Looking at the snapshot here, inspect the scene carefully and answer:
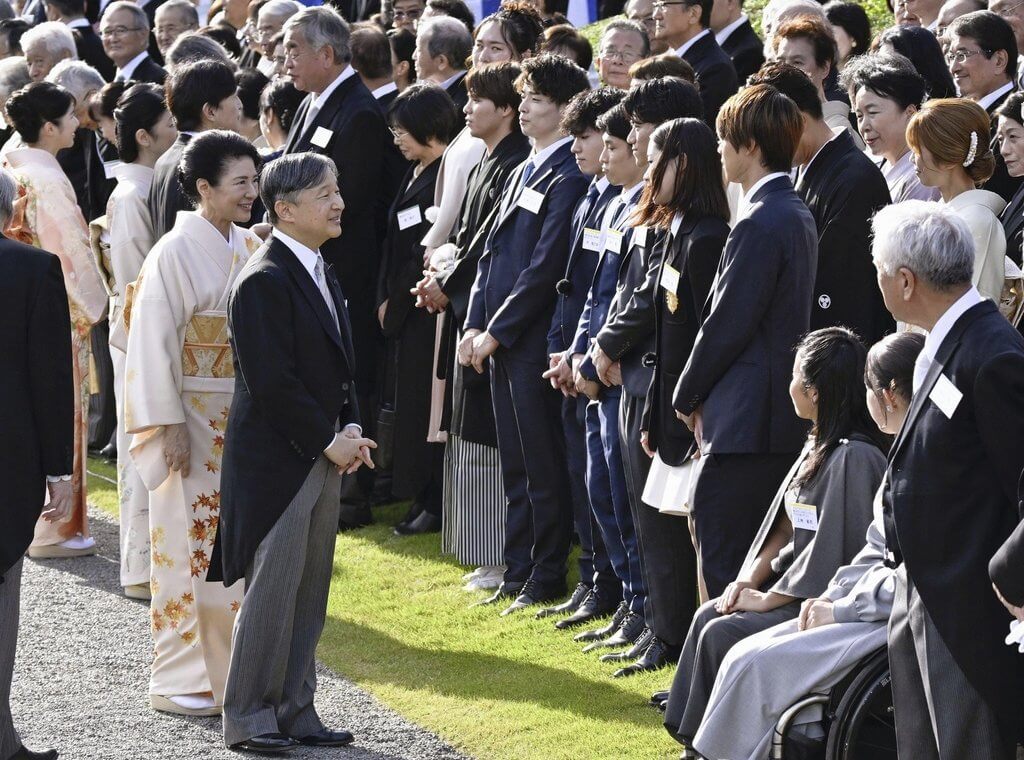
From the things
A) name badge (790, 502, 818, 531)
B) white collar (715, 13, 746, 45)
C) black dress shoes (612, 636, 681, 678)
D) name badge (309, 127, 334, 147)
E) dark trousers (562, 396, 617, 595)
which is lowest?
black dress shoes (612, 636, 681, 678)

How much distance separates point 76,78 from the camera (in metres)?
8.98

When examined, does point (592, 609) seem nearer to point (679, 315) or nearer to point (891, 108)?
point (679, 315)

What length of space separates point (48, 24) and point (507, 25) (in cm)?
385

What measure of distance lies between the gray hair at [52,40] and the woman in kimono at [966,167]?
6.68 meters

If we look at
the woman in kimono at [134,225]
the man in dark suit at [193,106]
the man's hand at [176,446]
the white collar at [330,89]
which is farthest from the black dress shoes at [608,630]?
the white collar at [330,89]

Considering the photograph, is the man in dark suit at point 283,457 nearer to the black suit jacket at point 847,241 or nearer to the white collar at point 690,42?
the black suit jacket at point 847,241

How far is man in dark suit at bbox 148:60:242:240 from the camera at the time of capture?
7012 millimetres

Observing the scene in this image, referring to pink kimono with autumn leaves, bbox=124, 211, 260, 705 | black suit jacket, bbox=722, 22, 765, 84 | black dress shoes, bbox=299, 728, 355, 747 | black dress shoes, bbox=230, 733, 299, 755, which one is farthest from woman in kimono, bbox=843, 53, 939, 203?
black dress shoes, bbox=230, 733, 299, 755

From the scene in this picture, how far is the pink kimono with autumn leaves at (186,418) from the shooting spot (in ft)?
18.4

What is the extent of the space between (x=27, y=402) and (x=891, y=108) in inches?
124

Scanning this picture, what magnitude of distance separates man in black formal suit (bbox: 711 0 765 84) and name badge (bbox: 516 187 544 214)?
166 cm

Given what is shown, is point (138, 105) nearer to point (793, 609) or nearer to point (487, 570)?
point (487, 570)

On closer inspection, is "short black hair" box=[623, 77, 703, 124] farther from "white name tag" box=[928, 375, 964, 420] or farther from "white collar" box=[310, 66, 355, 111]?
"white collar" box=[310, 66, 355, 111]

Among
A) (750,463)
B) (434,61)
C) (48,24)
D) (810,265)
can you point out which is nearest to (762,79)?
(810,265)
